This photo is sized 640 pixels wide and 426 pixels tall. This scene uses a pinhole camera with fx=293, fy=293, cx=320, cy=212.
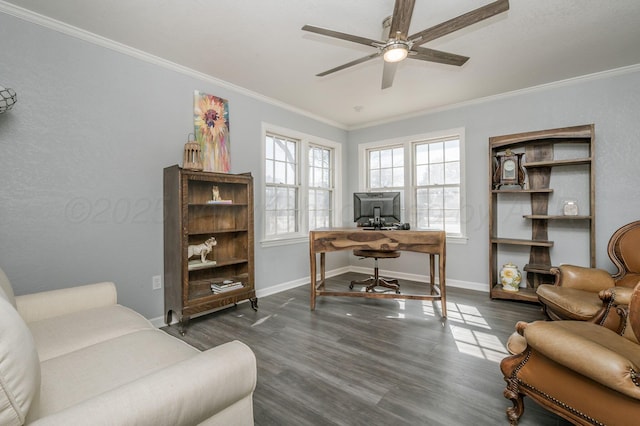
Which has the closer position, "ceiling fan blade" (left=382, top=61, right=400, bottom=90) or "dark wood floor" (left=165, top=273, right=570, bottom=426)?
"dark wood floor" (left=165, top=273, right=570, bottom=426)

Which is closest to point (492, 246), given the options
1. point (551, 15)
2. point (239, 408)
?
point (551, 15)

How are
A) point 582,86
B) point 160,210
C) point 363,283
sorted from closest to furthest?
point 160,210 < point 582,86 < point 363,283

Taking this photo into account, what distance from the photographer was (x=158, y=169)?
294cm

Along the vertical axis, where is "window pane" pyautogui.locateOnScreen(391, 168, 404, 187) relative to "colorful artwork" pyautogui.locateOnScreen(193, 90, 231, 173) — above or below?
below

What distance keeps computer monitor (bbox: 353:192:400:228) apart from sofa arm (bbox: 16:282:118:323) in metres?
2.66

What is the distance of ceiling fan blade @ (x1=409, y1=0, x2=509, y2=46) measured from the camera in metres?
1.70

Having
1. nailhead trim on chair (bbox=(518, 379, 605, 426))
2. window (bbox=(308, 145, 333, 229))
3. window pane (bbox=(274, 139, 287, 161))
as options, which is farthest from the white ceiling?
nailhead trim on chair (bbox=(518, 379, 605, 426))

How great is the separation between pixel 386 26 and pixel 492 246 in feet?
9.87

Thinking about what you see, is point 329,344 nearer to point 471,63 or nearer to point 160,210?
point 160,210

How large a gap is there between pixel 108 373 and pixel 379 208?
300 centimetres

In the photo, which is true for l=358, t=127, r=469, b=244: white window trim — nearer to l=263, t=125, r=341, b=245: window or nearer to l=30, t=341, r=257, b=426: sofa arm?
l=263, t=125, r=341, b=245: window

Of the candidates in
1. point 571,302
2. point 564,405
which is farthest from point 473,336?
point 564,405

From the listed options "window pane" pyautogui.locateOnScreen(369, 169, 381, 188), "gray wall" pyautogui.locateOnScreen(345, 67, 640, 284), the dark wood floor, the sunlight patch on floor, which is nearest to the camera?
the dark wood floor

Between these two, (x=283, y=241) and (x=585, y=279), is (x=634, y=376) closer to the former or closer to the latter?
(x=585, y=279)
